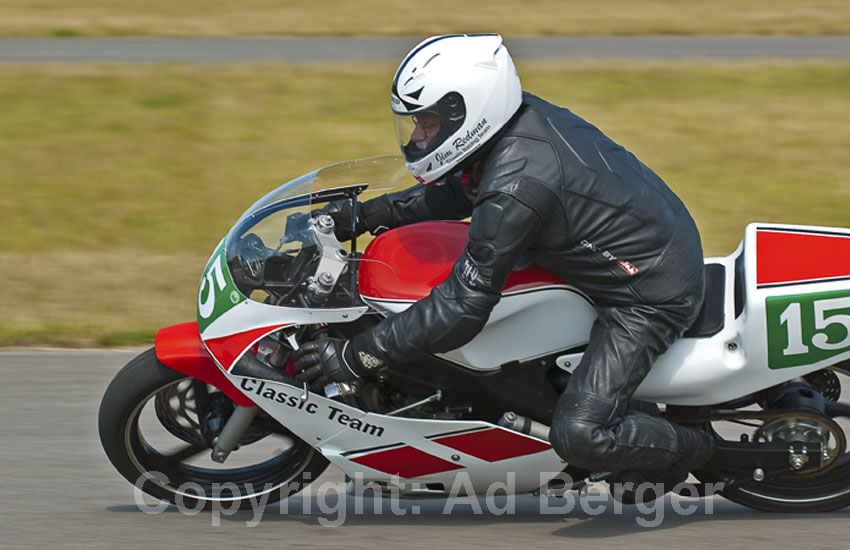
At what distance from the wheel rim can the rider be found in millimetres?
574

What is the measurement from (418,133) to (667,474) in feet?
5.01

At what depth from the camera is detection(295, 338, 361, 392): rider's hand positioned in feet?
12.7

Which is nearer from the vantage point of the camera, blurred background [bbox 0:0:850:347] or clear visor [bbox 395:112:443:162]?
clear visor [bbox 395:112:443:162]

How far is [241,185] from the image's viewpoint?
10000 millimetres

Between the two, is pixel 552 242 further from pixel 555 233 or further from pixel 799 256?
pixel 799 256

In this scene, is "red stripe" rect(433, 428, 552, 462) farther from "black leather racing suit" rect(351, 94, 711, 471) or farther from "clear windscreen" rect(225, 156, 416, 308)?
"clear windscreen" rect(225, 156, 416, 308)

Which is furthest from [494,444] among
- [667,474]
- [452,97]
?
[452,97]

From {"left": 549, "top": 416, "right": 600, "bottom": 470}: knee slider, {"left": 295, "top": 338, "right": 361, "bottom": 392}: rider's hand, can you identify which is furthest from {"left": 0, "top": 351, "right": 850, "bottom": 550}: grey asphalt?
{"left": 295, "top": 338, "right": 361, "bottom": 392}: rider's hand

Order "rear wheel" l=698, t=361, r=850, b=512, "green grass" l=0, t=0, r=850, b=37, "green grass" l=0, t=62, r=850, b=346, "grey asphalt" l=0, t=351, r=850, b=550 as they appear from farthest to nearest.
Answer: "green grass" l=0, t=0, r=850, b=37 < "green grass" l=0, t=62, r=850, b=346 < "rear wheel" l=698, t=361, r=850, b=512 < "grey asphalt" l=0, t=351, r=850, b=550

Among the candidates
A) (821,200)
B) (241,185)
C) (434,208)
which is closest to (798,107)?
(821,200)

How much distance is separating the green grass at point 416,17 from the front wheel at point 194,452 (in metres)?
14.5

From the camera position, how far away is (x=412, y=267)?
397cm

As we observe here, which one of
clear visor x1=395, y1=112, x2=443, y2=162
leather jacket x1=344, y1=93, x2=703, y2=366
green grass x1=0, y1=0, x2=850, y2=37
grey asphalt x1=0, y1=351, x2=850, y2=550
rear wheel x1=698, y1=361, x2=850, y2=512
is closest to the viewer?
leather jacket x1=344, y1=93, x2=703, y2=366

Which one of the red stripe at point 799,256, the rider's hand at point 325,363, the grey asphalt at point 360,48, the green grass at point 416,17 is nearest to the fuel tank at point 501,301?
the rider's hand at point 325,363
